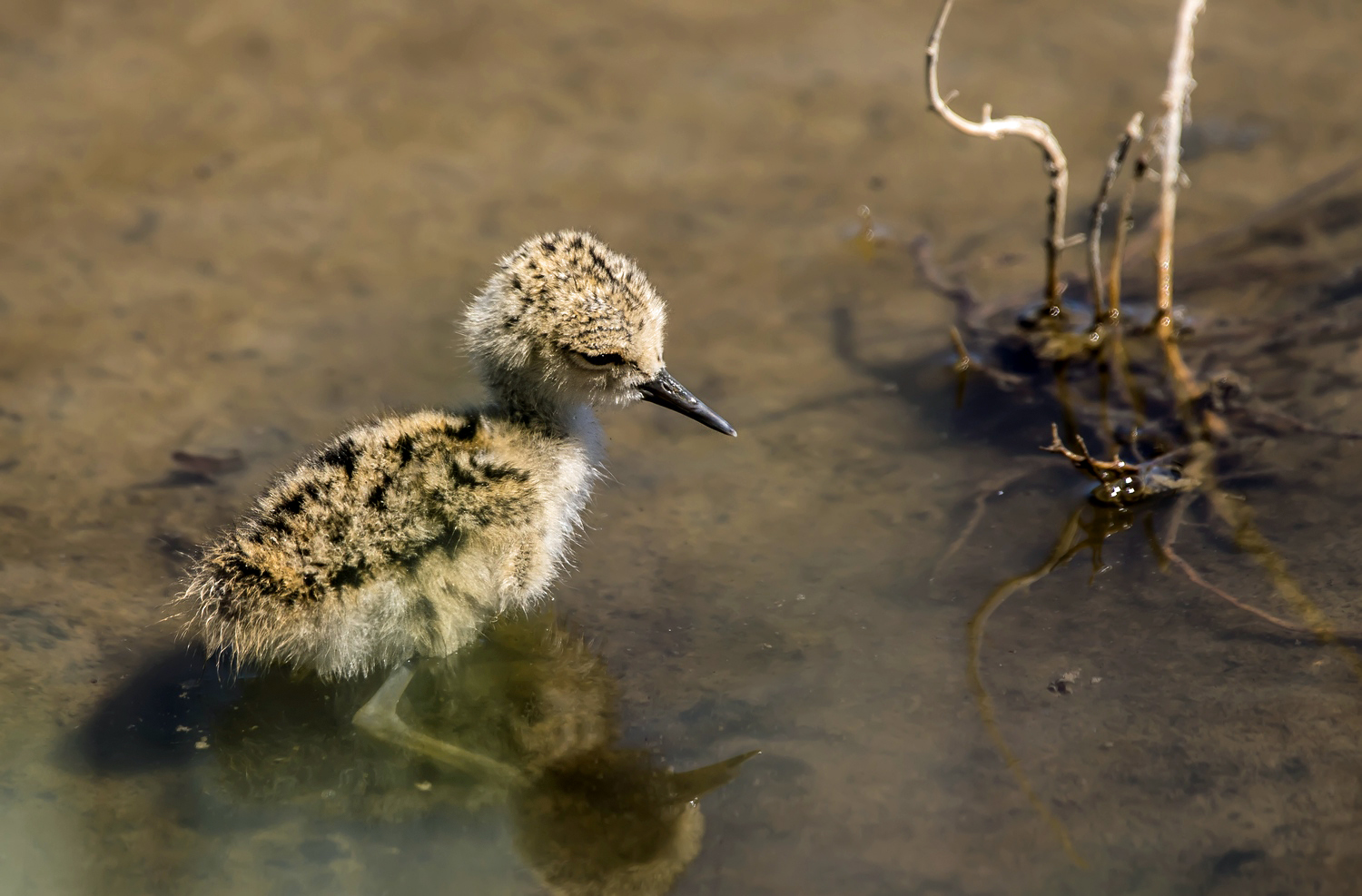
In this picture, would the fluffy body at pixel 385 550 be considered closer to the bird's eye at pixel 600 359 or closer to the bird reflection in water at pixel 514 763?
the bird reflection in water at pixel 514 763

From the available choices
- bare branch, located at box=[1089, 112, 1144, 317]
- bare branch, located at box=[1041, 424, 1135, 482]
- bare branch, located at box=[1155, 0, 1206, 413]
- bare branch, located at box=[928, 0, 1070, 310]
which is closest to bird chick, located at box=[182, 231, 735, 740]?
bare branch, located at box=[1041, 424, 1135, 482]

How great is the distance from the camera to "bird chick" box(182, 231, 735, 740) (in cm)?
322

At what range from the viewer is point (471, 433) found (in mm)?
3549

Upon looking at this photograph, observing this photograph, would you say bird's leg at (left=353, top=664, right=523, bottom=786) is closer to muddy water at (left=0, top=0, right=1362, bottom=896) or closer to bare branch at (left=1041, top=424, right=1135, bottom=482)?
muddy water at (left=0, top=0, right=1362, bottom=896)

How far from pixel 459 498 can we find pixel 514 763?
680 mm

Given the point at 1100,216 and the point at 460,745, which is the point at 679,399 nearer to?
the point at 460,745

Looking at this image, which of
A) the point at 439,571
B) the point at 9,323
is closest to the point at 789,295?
the point at 439,571

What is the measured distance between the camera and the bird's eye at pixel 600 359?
365 centimetres

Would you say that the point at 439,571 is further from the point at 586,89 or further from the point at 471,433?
the point at 586,89

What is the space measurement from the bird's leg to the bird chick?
0.01 m

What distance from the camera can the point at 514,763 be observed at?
3383 mm

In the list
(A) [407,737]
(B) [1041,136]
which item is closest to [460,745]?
(A) [407,737]

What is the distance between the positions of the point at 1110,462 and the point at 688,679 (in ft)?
4.78

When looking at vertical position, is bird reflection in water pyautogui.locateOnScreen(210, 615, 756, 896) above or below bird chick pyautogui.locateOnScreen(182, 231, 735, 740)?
below
